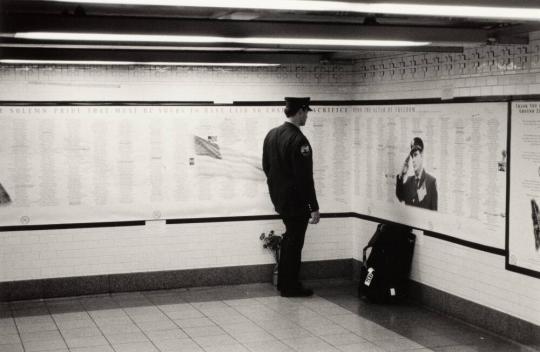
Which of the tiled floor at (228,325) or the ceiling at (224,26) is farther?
the tiled floor at (228,325)

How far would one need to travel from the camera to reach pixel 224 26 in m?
5.08

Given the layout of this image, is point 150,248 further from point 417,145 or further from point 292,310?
point 417,145

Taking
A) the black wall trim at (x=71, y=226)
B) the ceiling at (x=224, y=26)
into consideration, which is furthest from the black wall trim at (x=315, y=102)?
the black wall trim at (x=71, y=226)

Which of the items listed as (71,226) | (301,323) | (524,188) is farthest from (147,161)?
(524,188)

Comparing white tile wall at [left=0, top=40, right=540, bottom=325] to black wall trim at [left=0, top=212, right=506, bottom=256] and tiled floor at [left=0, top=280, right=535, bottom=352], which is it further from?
tiled floor at [left=0, top=280, right=535, bottom=352]

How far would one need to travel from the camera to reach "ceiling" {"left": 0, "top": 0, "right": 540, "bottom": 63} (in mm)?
4578

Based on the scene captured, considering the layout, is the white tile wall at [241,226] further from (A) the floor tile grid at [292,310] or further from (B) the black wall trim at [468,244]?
(A) the floor tile grid at [292,310]

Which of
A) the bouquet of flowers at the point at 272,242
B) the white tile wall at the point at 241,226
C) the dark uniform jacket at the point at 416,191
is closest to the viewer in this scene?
the white tile wall at the point at 241,226

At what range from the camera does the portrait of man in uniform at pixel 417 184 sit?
748cm

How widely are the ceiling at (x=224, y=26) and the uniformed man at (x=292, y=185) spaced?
1954mm

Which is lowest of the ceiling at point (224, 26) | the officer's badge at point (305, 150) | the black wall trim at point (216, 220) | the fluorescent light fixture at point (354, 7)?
the black wall trim at point (216, 220)

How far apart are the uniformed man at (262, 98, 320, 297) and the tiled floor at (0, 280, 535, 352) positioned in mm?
322

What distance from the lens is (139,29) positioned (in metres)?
4.78

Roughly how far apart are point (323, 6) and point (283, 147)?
14.9 ft
